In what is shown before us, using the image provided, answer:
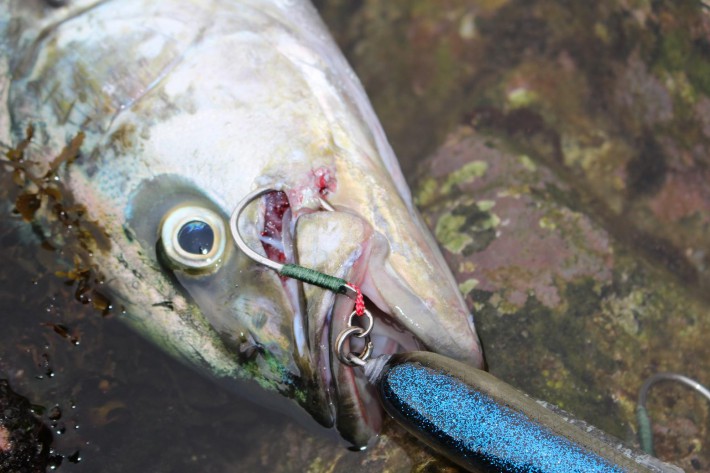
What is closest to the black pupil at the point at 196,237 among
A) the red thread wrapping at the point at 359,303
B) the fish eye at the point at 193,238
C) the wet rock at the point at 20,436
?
the fish eye at the point at 193,238

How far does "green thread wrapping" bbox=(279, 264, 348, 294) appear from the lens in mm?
2139

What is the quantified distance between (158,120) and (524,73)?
6.43ft

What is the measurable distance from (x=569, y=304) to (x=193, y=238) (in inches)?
59.3

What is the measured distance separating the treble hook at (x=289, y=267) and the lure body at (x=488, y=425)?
277 mm

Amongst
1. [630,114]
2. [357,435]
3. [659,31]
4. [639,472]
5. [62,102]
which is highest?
[659,31]

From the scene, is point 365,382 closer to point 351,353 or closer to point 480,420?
point 351,353

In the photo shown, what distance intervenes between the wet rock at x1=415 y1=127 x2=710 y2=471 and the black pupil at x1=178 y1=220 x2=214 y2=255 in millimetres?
1120

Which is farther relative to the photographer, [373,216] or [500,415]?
[373,216]

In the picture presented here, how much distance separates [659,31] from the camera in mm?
3467

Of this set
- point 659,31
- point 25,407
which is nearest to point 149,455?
point 25,407

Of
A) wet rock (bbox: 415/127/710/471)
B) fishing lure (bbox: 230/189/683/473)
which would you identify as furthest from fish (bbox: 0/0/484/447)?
wet rock (bbox: 415/127/710/471)

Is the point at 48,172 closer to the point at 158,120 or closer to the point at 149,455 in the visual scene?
the point at 158,120

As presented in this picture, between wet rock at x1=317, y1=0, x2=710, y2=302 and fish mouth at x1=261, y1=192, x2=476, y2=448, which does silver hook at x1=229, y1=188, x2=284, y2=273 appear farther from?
wet rock at x1=317, y1=0, x2=710, y2=302

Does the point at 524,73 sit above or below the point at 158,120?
above
